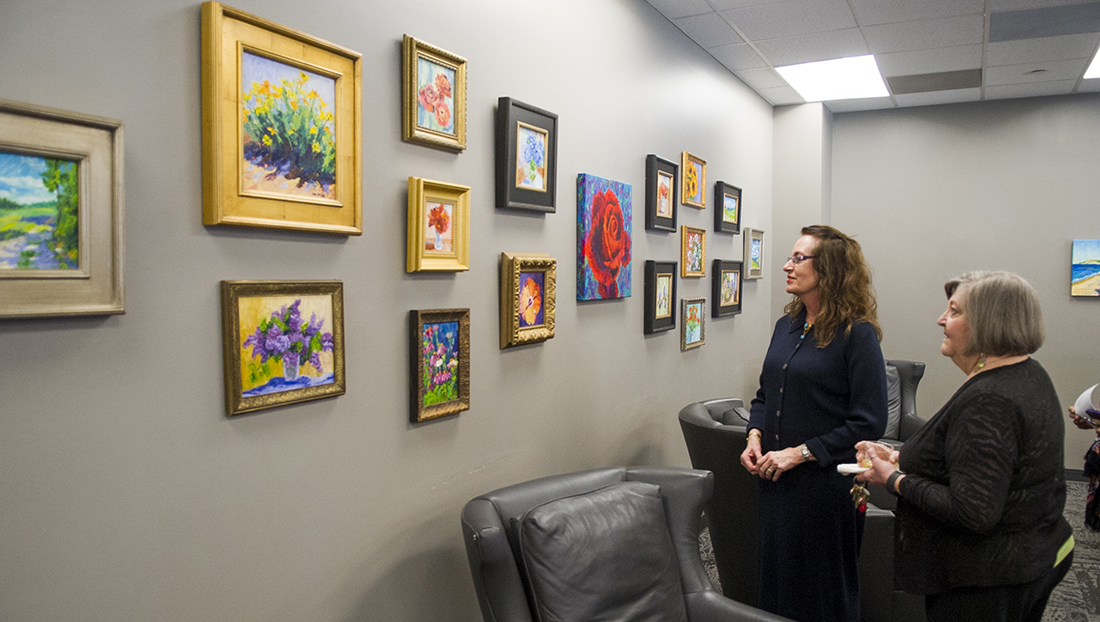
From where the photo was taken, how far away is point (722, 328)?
471cm

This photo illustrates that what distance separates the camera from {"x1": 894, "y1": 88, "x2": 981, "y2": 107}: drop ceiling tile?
5457mm

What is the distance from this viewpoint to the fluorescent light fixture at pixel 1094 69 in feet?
15.1

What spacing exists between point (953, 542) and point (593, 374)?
161 centimetres

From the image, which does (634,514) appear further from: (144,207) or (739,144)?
(739,144)

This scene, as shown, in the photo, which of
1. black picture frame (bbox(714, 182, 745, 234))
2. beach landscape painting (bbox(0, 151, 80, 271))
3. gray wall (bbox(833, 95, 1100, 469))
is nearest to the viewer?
beach landscape painting (bbox(0, 151, 80, 271))

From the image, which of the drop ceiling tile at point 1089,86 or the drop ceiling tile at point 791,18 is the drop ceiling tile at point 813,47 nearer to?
the drop ceiling tile at point 791,18

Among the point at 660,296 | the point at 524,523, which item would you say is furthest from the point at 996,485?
the point at 660,296

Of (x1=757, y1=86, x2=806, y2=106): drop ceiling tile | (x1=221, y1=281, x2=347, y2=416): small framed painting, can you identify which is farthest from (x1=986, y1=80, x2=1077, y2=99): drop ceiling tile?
(x1=221, y1=281, x2=347, y2=416): small framed painting

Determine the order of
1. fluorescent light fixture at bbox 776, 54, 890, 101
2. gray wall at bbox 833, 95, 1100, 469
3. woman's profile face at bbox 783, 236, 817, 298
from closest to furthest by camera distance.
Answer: woman's profile face at bbox 783, 236, 817, 298, fluorescent light fixture at bbox 776, 54, 890, 101, gray wall at bbox 833, 95, 1100, 469

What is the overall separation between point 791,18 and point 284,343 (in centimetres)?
320

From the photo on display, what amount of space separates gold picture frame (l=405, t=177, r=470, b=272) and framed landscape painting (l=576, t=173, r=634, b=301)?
0.78 meters

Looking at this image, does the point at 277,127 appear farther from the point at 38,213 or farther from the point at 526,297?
the point at 526,297

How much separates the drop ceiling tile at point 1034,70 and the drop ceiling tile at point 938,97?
8.6 inches

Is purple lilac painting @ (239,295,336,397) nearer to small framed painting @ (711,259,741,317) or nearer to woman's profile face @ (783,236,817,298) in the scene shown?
woman's profile face @ (783,236,817,298)
